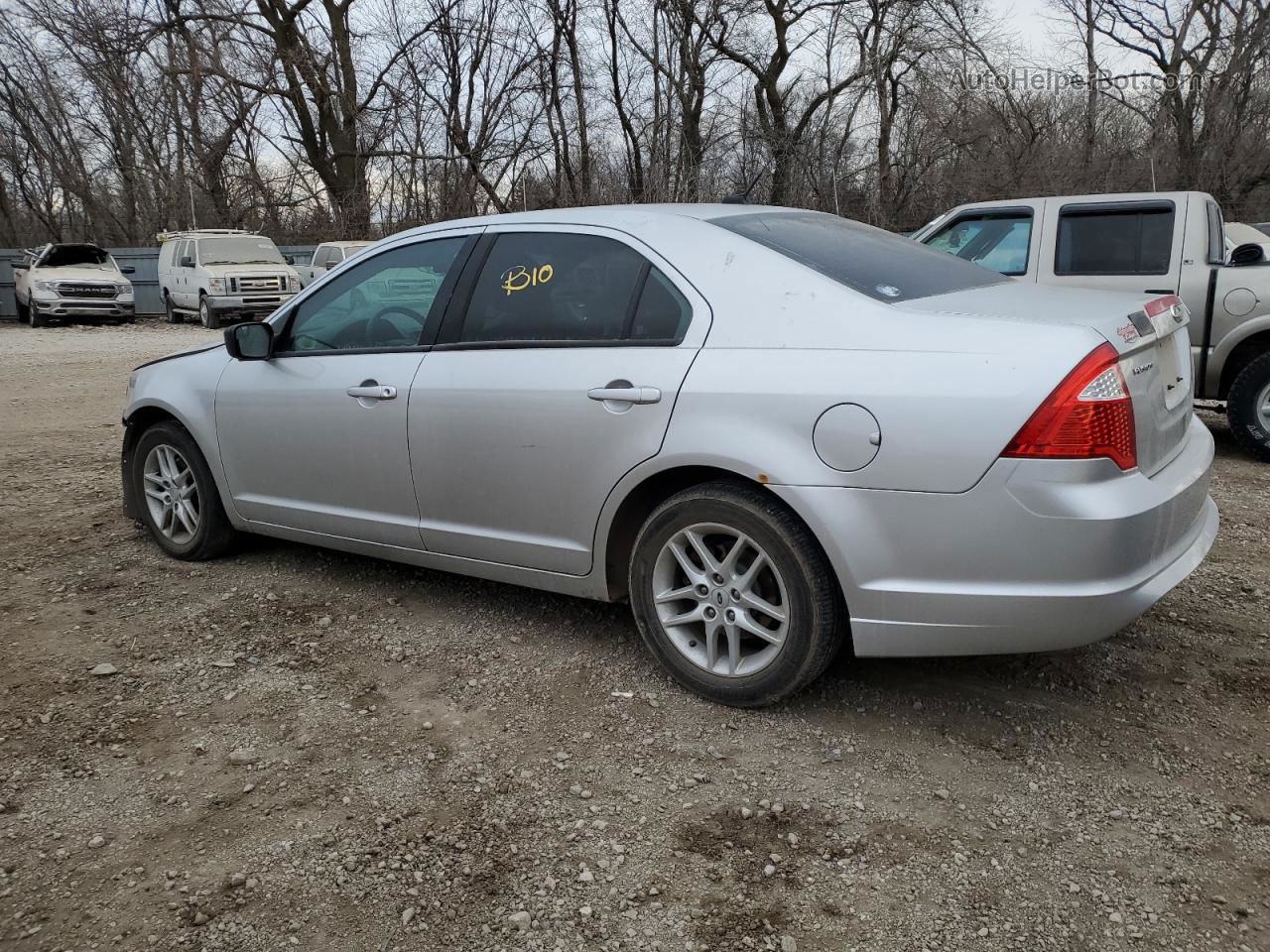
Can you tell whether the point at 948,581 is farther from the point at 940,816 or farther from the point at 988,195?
the point at 988,195

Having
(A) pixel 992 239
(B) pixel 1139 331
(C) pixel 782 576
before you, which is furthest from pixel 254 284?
(B) pixel 1139 331

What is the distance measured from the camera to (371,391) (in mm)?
3984

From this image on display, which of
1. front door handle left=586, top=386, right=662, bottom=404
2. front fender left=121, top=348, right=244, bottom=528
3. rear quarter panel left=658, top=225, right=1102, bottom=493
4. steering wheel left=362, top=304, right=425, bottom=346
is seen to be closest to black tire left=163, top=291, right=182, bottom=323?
front fender left=121, top=348, right=244, bottom=528

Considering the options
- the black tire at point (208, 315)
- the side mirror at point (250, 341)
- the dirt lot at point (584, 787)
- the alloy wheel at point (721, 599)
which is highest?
the side mirror at point (250, 341)

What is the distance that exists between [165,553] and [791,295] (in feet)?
11.6

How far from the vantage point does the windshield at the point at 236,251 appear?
69.3 ft

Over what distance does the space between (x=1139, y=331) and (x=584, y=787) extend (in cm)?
206

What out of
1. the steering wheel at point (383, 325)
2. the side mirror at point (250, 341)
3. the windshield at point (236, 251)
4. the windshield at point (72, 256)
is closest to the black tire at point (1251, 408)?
the steering wheel at point (383, 325)

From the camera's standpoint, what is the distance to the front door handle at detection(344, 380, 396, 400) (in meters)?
3.93

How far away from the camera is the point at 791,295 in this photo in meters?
3.12

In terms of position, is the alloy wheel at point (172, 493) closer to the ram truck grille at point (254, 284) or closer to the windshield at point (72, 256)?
the ram truck grille at point (254, 284)

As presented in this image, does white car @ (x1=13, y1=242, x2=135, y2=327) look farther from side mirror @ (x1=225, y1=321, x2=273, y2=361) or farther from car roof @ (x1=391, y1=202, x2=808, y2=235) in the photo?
car roof @ (x1=391, y1=202, x2=808, y2=235)

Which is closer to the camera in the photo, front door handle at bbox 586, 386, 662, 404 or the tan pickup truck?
front door handle at bbox 586, 386, 662, 404

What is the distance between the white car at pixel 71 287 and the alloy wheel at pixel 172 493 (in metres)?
19.2
